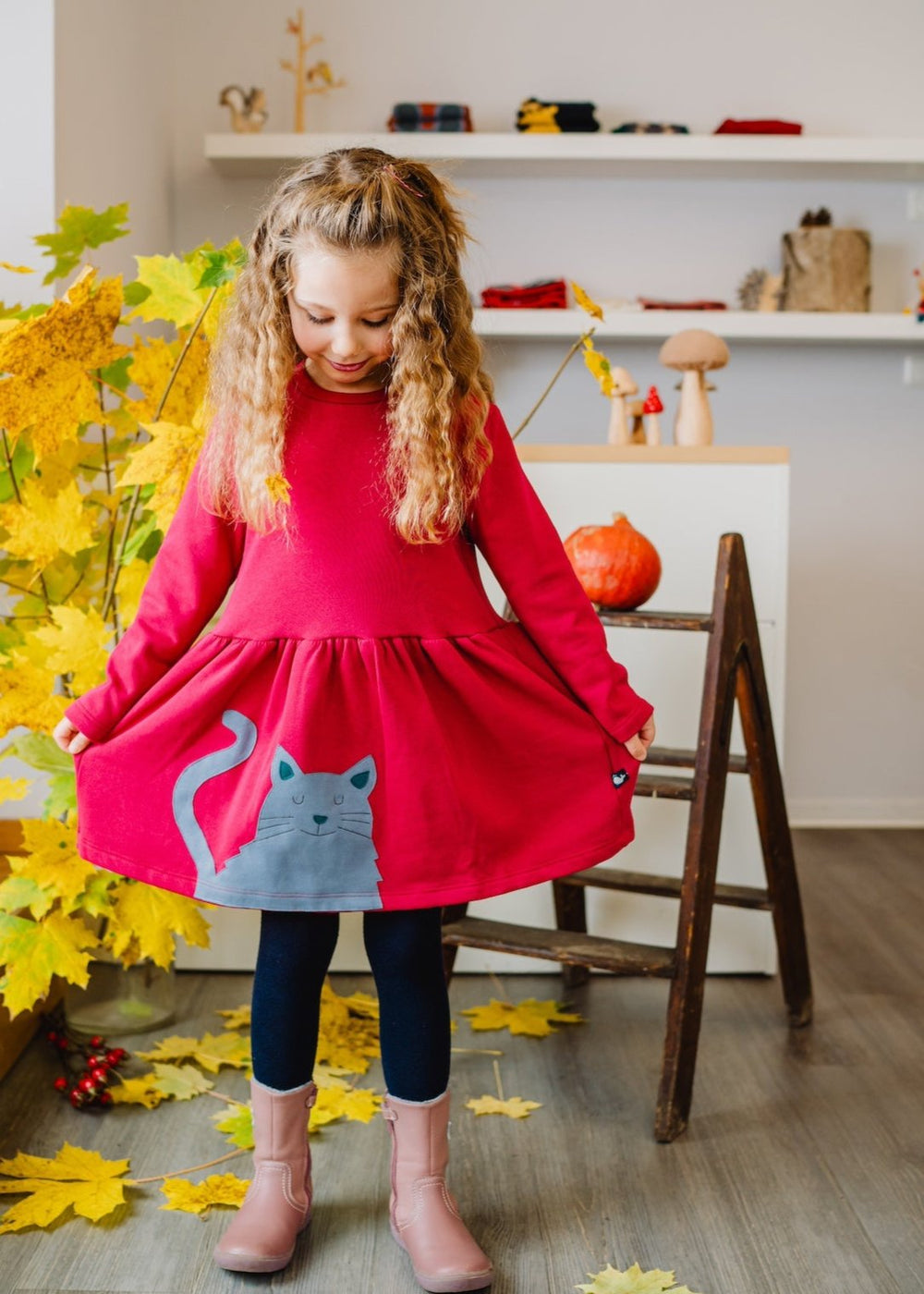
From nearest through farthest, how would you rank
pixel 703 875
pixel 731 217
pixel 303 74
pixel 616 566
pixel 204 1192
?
pixel 204 1192 → pixel 703 875 → pixel 616 566 → pixel 303 74 → pixel 731 217

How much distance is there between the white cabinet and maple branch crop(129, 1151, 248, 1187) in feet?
2.06

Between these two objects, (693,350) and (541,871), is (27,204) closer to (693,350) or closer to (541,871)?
(693,350)

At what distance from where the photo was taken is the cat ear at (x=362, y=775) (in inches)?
47.1

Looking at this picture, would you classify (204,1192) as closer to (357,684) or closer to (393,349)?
(357,684)

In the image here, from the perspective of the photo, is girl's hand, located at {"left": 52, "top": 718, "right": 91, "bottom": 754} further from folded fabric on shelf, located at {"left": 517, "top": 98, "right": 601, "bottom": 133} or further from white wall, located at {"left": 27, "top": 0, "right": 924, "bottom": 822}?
folded fabric on shelf, located at {"left": 517, "top": 98, "right": 601, "bottom": 133}

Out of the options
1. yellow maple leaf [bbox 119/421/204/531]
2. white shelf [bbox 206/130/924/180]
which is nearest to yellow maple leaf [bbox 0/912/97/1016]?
yellow maple leaf [bbox 119/421/204/531]

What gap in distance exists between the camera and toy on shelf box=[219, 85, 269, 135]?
10.4 ft

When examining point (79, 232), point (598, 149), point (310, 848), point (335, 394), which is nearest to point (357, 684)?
point (310, 848)

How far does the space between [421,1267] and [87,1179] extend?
44cm

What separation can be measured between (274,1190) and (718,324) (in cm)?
249

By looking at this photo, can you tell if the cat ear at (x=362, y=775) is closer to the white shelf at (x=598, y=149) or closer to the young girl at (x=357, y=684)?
the young girl at (x=357, y=684)

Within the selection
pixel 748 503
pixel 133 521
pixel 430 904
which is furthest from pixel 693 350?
pixel 430 904

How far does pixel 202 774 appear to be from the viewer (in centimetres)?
125

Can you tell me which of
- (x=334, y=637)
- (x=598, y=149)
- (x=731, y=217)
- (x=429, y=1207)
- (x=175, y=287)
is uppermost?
(x=598, y=149)
